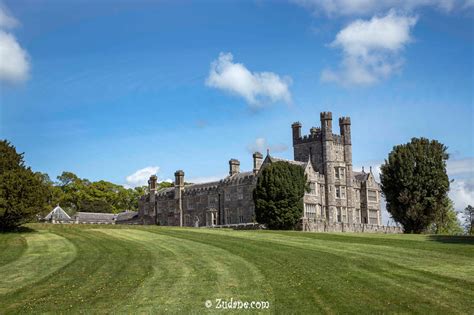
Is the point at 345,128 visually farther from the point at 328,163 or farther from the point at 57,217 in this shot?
the point at 57,217

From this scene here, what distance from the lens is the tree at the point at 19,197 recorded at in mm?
38000

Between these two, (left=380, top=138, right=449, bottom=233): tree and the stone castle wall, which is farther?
the stone castle wall

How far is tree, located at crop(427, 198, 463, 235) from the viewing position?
192 ft

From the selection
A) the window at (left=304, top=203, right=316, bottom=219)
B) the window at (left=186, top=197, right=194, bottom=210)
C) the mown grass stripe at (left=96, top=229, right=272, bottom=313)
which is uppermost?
the window at (left=186, top=197, right=194, bottom=210)

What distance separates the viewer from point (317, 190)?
223 feet

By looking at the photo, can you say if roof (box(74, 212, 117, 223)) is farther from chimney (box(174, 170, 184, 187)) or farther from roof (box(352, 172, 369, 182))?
roof (box(352, 172, 369, 182))

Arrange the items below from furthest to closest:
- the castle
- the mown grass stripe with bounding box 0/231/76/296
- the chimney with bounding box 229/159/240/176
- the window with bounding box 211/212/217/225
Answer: the chimney with bounding box 229/159/240/176, the window with bounding box 211/212/217/225, the castle, the mown grass stripe with bounding box 0/231/76/296

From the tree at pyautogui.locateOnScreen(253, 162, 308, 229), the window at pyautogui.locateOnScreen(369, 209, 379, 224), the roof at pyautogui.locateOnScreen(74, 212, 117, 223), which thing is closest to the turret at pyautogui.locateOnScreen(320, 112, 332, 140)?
the window at pyautogui.locateOnScreen(369, 209, 379, 224)

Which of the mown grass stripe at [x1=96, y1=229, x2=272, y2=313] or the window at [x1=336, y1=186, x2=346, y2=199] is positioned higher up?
the window at [x1=336, y1=186, x2=346, y2=199]

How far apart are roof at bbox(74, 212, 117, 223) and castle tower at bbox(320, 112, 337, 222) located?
43446 mm

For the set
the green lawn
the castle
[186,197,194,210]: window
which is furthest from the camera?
[186,197,194,210]: window

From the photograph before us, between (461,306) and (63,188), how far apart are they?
10892cm

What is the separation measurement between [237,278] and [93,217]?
80190 millimetres

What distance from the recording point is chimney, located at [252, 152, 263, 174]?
71.1 m
